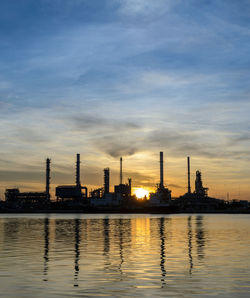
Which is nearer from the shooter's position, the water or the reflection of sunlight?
the water

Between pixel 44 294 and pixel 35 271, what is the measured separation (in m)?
7.13

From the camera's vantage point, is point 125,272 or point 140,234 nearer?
point 125,272

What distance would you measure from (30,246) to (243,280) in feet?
81.9

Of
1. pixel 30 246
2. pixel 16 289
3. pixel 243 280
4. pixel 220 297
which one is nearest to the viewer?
pixel 220 297

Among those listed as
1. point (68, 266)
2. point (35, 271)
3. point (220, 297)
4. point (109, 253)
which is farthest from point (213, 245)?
point (220, 297)

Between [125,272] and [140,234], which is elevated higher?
[125,272]

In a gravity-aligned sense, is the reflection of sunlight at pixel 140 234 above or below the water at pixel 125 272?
below

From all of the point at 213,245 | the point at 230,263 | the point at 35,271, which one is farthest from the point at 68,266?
the point at 213,245

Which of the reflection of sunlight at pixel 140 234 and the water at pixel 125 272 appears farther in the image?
the reflection of sunlight at pixel 140 234

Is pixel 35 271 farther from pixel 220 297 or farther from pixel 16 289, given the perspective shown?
pixel 220 297

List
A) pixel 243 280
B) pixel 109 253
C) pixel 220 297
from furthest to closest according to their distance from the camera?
1. pixel 109 253
2. pixel 243 280
3. pixel 220 297

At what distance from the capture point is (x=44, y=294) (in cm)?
1878

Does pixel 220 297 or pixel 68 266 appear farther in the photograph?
pixel 68 266

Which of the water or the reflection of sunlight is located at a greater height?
the water
